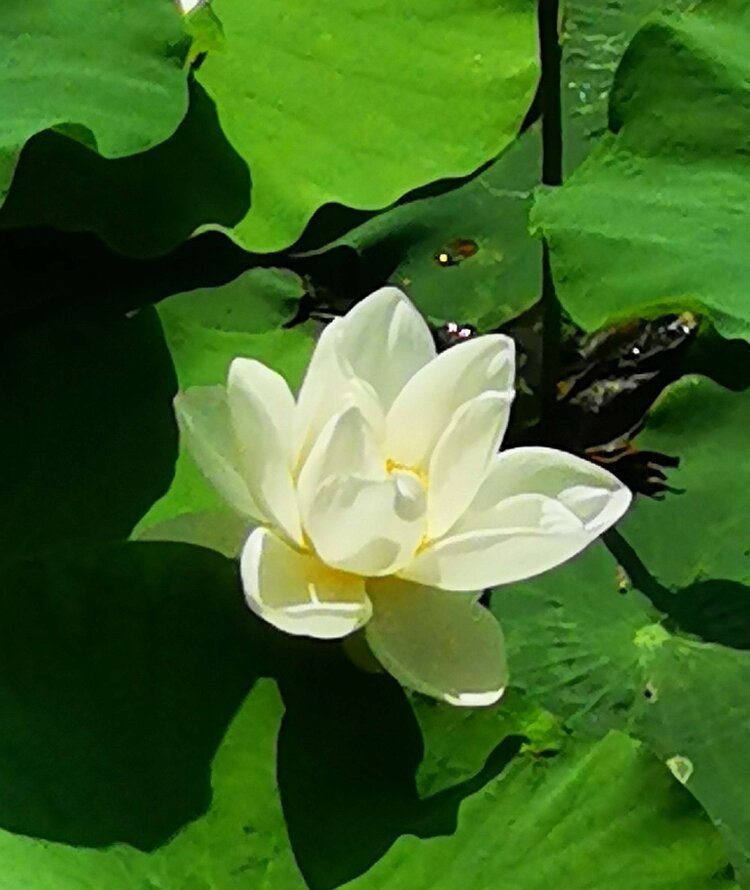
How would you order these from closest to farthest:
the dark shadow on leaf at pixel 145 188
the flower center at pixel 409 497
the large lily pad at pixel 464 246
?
1. the flower center at pixel 409 497
2. the dark shadow on leaf at pixel 145 188
3. the large lily pad at pixel 464 246

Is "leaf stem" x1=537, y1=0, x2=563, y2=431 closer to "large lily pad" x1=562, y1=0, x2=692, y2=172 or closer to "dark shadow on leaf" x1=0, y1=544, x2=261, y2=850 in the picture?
"large lily pad" x1=562, y1=0, x2=692, y2=172

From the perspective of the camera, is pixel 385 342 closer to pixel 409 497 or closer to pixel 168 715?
pixel 409 497

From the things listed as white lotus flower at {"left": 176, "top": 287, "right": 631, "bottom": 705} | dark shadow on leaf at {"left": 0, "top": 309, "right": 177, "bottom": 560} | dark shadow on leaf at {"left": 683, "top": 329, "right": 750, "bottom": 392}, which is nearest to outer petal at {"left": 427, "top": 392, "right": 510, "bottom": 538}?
white lotus flower at {"left": 176, "top": 287, "right": 631, "bottom": 705}

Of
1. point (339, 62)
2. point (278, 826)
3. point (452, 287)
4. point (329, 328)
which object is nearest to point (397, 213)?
point (452, 287)

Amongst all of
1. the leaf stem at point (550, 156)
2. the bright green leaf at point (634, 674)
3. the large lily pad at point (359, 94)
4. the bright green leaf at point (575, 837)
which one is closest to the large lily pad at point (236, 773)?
the bright green leaf at point (575, 837)

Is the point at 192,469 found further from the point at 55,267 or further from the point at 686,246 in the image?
the point at 686,246

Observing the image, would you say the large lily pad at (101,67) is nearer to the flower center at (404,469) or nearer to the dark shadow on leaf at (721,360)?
the flower center at (404,469)
